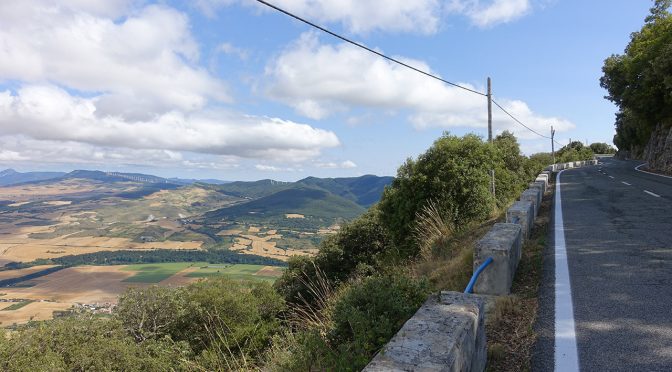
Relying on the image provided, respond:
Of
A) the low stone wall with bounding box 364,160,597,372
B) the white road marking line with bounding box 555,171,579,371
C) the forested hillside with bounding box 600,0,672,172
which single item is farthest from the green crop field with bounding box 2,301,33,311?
the forested hillside with bounding box 600,0,672,172

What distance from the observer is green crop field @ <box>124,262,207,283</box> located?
299ft

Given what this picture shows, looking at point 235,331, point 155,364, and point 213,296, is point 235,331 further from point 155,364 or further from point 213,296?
point 155,364

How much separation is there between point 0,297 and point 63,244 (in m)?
85.8

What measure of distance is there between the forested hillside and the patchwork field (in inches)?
2057

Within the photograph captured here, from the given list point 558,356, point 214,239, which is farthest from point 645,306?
point 214,239

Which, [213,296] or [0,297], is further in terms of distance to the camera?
[0,297]

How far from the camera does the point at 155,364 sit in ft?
35.9

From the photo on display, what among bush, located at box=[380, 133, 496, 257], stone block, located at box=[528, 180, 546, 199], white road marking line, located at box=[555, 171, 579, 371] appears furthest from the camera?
bush, located at box=[380, 133, 496, 257]

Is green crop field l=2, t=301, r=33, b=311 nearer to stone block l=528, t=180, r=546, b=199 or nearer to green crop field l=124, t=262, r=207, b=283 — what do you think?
green crop field l=124, t=262, r=207, b=283

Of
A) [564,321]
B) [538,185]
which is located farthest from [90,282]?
[564,321]

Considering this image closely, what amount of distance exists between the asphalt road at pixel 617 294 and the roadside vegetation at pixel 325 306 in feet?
4.36

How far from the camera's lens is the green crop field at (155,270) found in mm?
91000

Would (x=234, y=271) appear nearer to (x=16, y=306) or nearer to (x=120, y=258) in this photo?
(x=16, y=306)

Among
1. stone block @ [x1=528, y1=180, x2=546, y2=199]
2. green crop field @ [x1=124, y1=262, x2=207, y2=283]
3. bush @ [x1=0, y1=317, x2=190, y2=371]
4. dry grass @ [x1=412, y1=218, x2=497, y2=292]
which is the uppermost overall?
stone block @ [x1=528, y1=180, x2=546, y2=199]
